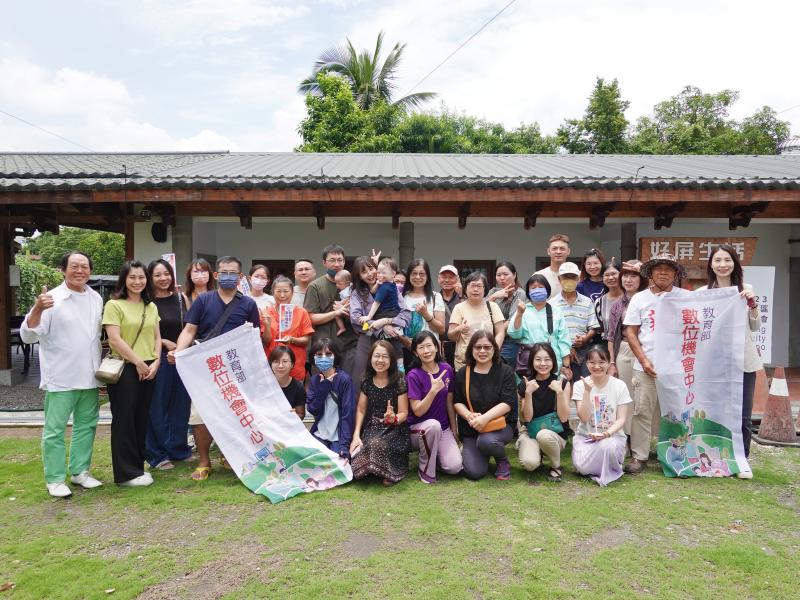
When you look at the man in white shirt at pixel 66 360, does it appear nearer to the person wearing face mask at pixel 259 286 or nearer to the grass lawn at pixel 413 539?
the grass lawn at pixel 413 539

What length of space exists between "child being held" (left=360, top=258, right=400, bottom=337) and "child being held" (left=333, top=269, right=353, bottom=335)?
40 centimetres

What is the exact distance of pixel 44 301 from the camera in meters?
3.86

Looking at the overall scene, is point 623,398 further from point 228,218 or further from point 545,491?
point 228,218

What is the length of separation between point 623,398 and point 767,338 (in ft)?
8.02

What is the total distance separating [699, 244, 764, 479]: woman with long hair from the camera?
14.9 ft

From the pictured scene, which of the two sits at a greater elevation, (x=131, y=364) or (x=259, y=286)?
(x=259, y=286)

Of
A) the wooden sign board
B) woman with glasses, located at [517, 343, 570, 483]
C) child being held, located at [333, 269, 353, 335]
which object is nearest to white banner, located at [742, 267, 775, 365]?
the wooden sign board

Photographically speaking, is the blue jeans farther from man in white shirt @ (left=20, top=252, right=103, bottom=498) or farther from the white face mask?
the white face mask

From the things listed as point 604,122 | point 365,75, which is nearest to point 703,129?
point 604,122

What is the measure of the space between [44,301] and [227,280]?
4.27ft

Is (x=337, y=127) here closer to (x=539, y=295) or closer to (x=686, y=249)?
(x=686, y=249)

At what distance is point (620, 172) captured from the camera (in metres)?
8.22

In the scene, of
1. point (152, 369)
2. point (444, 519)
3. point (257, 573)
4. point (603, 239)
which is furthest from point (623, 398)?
point (603, 239)

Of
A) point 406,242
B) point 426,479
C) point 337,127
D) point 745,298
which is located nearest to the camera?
point 426,479
